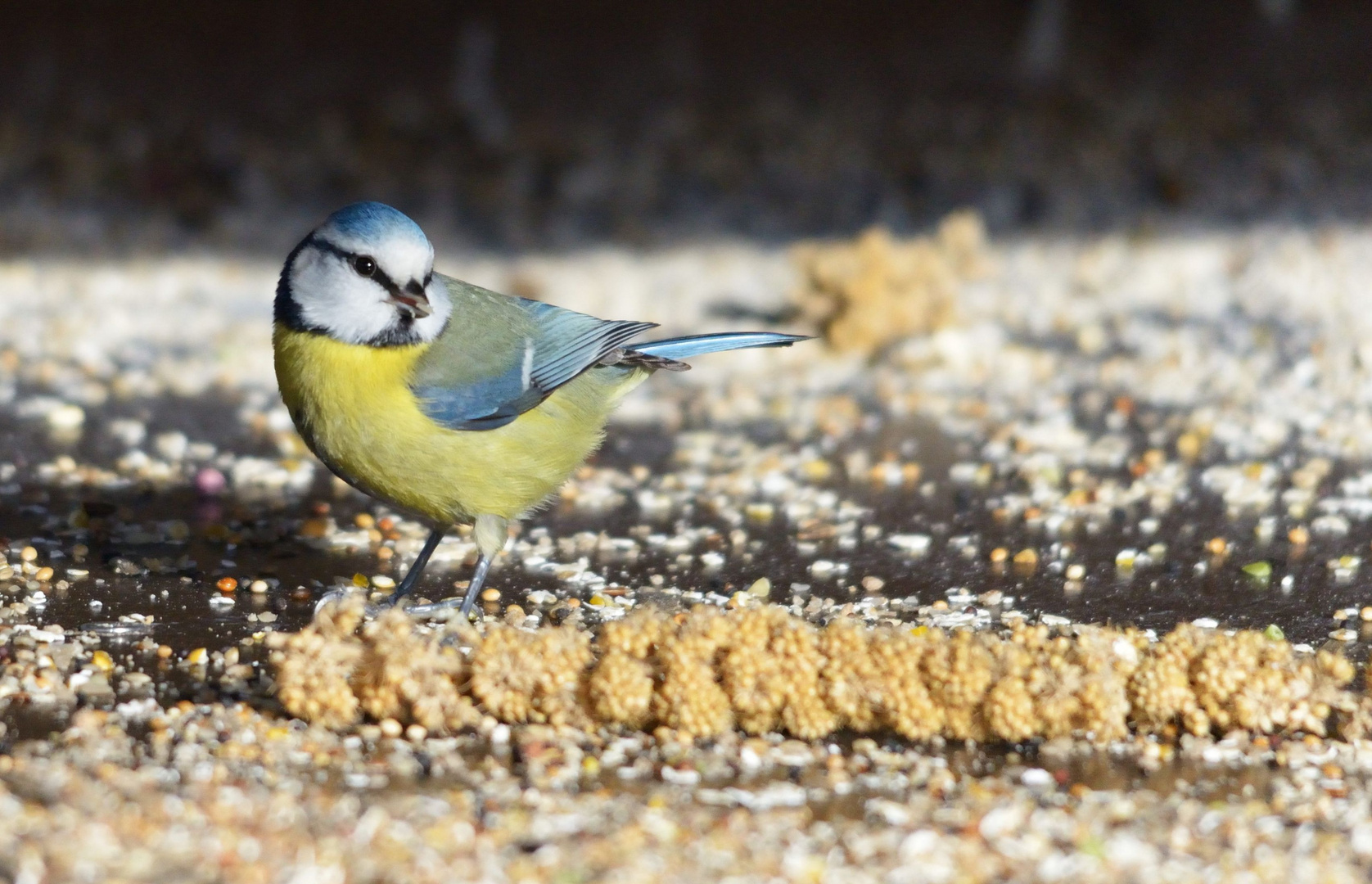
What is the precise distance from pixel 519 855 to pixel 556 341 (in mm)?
1426

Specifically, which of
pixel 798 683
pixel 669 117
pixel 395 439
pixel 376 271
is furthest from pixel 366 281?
pixel 669 117

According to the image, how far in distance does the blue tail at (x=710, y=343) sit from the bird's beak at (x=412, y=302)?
2.21 feet

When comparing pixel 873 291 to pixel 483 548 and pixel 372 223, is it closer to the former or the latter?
pixel 483 548

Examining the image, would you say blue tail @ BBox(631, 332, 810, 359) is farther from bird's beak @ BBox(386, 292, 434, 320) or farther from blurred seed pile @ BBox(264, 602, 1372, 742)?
blurred seed pile @ BBox(264, 602, 1372, 742)

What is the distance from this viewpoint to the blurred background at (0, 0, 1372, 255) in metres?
6.66

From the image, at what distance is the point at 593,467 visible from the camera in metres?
4.39

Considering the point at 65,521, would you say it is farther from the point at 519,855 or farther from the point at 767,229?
the point at 767,229

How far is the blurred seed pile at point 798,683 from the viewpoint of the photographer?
2.61 m

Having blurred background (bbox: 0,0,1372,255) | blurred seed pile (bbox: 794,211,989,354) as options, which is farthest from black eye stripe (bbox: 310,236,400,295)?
blurred background (bbox: 0,0,1372,255)

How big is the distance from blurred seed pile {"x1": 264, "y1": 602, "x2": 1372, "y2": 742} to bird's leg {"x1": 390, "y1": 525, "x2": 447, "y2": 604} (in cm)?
68

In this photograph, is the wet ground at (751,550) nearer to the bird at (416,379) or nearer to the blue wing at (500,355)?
the bird at (416,379)

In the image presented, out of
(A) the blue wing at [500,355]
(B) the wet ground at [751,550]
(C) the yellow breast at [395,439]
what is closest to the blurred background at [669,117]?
(B) the wet ground at [751,550]

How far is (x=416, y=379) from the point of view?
3.06 meters

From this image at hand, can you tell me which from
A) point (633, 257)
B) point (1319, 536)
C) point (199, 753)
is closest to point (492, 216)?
point (633, 257)
